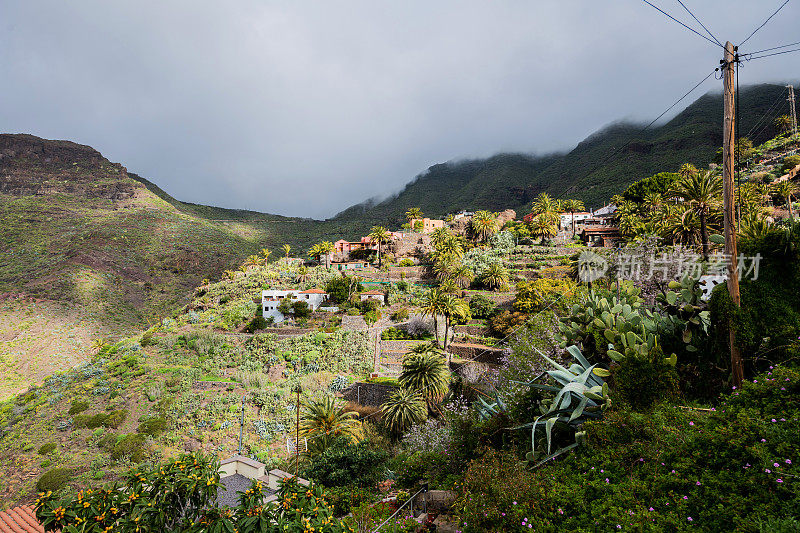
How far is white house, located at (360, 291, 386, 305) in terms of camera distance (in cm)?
4159

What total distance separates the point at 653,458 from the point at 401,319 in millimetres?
33061

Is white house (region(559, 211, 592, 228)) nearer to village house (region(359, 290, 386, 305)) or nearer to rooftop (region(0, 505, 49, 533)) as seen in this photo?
village house (region(359, 290, 386, 305))

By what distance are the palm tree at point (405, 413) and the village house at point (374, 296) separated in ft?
75.9

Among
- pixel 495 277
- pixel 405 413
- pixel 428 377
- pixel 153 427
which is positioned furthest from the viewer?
pixel 495 277

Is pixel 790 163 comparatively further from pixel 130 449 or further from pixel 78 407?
pixel 78 407

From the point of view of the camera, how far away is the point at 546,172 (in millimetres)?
113438

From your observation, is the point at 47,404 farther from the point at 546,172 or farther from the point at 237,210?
the point at 546,172

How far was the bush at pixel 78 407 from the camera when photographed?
28.1 meters

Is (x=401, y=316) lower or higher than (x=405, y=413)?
higher

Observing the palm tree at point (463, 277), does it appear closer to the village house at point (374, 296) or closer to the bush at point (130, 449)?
the village house at point (374, 296)

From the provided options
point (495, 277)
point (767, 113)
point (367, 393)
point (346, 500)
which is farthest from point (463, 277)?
point (767, 113)

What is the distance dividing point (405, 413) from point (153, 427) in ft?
61.9

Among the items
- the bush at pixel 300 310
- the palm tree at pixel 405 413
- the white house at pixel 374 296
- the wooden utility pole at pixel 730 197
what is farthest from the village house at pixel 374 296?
the wooden utility pole at pixel 730 197

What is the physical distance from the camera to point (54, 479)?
855 inches
